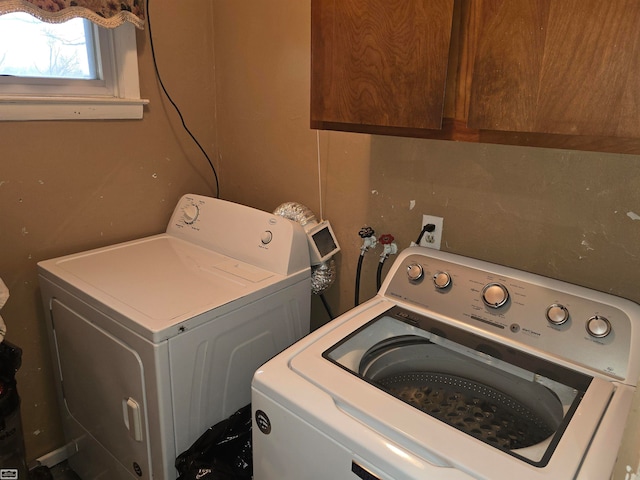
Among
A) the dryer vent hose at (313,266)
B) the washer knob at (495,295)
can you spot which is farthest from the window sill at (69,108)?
the washer knob at (495,295)

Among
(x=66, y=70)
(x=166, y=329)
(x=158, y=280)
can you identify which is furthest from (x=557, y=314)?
(x=66, y=70)

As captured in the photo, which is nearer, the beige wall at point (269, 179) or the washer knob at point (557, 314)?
the washer knob at point (557, 314)

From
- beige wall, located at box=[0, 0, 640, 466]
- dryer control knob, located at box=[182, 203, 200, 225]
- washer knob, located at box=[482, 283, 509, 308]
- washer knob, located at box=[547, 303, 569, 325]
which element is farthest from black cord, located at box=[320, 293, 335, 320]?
washer knob, located at box=[547, 303, 569, 325]

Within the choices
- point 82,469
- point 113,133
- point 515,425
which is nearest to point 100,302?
point 113,133

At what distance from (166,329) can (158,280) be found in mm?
325

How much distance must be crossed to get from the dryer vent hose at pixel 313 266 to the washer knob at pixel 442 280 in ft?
1.68

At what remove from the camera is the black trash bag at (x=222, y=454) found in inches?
48.4

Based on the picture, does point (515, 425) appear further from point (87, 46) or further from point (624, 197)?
point (87, 46)

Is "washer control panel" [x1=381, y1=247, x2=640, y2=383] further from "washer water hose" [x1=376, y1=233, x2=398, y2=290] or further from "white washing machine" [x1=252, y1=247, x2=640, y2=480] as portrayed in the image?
"washer water hose" [x1=376, y1=233, x2=398, y2=290]

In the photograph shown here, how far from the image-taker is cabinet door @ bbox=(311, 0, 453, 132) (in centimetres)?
95

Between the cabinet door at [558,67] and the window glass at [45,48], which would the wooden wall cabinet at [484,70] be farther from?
the window glass at [45,48]

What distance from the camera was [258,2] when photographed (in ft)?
5.62

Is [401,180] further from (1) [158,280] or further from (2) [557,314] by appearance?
(1) [158,280]

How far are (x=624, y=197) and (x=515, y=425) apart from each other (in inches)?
23.9
